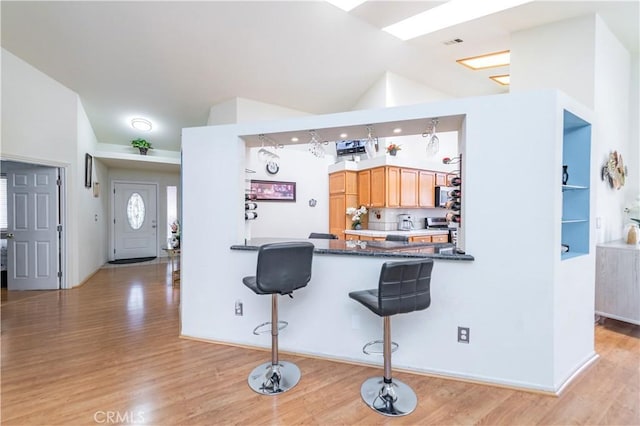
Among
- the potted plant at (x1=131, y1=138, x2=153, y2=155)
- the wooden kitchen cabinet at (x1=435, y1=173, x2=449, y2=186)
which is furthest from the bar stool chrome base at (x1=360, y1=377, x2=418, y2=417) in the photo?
the potted plant at (x1=131, y1=138, x2=153, y2=155)

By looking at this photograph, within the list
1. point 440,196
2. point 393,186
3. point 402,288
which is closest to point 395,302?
point 402,288

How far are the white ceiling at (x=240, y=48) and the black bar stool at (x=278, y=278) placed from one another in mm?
3172

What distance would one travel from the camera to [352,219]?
5734mm

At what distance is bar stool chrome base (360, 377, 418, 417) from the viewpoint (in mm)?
1888

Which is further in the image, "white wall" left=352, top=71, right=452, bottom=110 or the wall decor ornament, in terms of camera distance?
"white wall" left=352, top=71, right=452, bottom=110

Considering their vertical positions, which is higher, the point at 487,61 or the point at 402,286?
the point at 487,61

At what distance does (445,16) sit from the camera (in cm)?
384

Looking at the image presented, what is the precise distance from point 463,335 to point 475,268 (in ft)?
1.72

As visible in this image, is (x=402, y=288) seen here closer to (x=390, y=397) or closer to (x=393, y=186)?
(x=390, y=397)

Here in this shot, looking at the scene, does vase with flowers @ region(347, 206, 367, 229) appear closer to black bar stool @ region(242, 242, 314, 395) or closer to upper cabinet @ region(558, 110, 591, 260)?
upper cabinet @ region(558, 110, 591, 260)

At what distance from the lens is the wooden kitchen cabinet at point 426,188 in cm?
560

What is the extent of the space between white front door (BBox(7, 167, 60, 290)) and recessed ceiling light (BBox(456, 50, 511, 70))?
689 cm

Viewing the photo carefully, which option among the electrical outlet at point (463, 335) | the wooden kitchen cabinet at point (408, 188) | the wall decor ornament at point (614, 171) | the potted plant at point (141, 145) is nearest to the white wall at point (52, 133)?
the potted plant at point (141, 145)

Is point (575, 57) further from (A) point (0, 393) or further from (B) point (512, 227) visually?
(A) point (0, 393)
